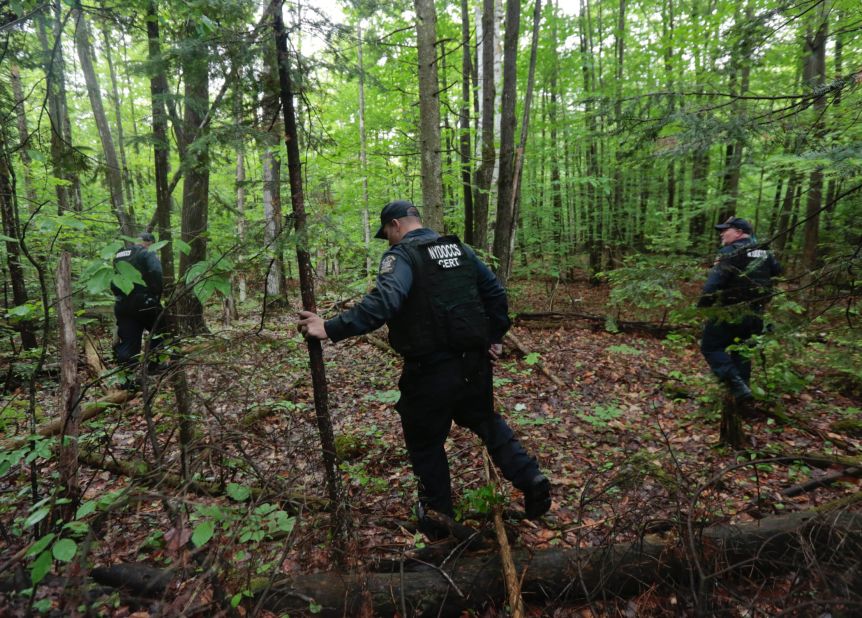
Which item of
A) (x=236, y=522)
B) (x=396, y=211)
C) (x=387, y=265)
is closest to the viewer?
(x=236, y=522)

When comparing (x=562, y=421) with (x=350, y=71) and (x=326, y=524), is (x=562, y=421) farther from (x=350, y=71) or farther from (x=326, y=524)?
(x=350, y=71)

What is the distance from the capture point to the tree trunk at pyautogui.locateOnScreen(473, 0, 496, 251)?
27.4ft

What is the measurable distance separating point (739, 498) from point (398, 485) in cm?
299

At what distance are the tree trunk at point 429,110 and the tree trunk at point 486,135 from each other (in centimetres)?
270

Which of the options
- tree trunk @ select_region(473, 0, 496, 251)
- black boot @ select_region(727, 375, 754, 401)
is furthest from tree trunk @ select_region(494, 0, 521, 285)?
black boot @ select_region(727, 375, 754, 401)

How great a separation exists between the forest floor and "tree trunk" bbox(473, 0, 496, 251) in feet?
9.79

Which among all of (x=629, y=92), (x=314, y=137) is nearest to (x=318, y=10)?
(x=314, y=137)

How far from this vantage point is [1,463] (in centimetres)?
202

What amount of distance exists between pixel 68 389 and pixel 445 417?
2364 mm

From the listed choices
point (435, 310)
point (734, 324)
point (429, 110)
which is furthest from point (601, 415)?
point (429, 110)

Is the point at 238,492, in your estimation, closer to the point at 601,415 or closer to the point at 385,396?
the point at 385,396

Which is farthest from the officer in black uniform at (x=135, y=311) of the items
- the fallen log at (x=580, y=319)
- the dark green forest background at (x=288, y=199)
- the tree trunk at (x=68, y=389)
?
the fallen log at (x=580, y=319)

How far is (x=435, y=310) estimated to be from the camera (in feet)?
9.28

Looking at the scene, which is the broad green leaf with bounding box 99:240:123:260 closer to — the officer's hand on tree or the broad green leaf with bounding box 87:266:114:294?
the broad green leaf with bounding box 87:266:114:294
